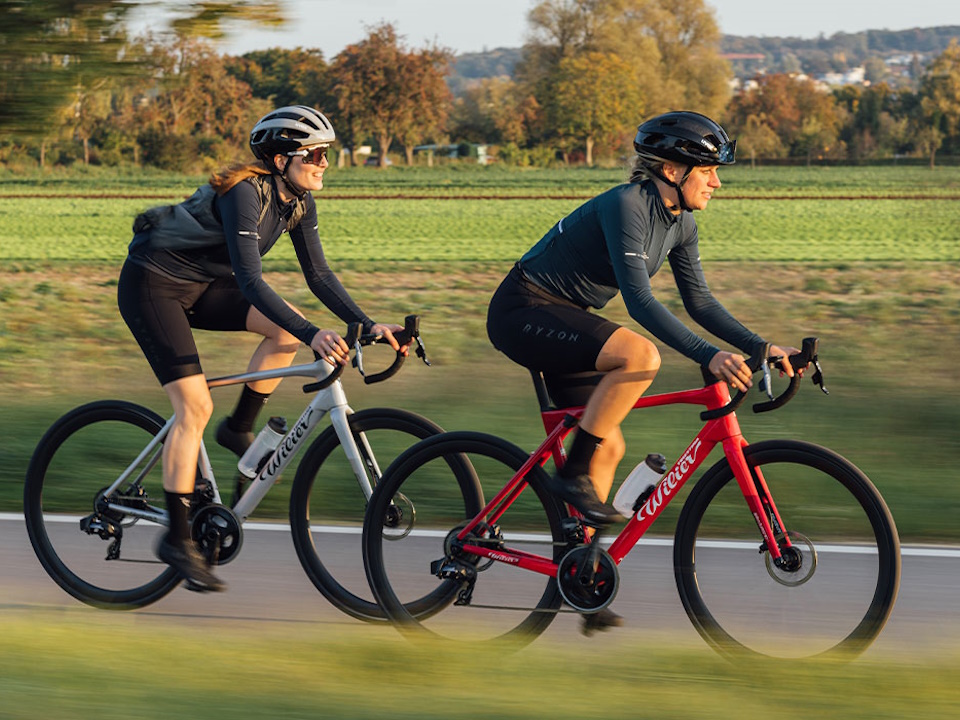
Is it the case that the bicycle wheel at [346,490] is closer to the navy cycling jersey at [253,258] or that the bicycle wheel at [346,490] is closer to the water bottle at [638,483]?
the navy cycling jersey at [253,258]

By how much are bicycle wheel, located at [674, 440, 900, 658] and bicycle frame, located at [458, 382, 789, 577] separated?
0.12ft

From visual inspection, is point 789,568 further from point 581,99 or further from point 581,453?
point 581,99

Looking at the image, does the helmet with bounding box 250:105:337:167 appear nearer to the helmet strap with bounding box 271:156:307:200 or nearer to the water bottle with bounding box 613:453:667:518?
the helmet strap with bounding box 271:156:307:200

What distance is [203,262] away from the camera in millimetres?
5188

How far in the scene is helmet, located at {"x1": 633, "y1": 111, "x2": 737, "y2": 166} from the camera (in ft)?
14.7

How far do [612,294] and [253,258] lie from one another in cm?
123

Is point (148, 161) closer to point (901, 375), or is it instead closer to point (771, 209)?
point (771, 209)

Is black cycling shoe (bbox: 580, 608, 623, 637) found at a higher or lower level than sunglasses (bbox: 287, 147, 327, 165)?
lower

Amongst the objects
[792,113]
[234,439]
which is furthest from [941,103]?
[234,439]

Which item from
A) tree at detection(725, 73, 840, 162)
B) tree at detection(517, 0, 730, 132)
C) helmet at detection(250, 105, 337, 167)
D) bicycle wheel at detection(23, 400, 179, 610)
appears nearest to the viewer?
helmet at detection(250, 105, 337, 167)

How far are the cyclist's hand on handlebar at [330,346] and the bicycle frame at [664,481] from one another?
0.70 meters

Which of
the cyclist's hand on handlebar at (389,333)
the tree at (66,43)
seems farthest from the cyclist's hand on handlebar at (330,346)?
the tree at (66,43)

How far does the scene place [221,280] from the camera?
537 cm

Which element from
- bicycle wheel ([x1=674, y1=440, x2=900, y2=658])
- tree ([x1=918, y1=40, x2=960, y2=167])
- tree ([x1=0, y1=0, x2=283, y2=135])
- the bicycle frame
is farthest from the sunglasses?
tree ([x1=918, y1=40, x2=960, y2=167])
